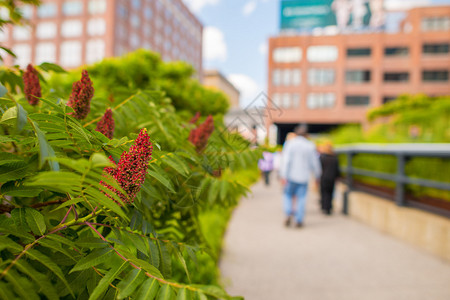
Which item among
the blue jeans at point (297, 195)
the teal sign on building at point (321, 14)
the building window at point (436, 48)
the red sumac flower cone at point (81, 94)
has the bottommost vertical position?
the blue jeans at point (297, 195)

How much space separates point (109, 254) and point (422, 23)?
209 feet

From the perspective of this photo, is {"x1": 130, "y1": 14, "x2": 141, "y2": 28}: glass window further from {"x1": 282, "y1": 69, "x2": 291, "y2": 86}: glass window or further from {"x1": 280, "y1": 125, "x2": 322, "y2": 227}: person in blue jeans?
{"x1": 280, "y1": 125, "x2": 322, "y2": 227}: person in blue jeans

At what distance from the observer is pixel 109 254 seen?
1.08 m

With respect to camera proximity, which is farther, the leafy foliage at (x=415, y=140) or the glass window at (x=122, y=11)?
the glass window at (x=122, y=11)

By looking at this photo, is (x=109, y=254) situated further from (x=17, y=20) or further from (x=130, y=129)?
(x=17, y=20)

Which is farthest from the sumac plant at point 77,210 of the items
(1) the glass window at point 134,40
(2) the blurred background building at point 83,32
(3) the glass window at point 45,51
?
(3) the glass window at point 45,51

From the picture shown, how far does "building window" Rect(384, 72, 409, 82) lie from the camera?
168ft

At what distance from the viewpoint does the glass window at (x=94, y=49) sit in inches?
Answer: 2146

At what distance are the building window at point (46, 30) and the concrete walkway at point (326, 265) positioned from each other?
214 feet

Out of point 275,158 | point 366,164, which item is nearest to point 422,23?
point 275,158

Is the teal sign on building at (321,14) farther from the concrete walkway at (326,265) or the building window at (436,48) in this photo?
the concrete walkway at (326,265)

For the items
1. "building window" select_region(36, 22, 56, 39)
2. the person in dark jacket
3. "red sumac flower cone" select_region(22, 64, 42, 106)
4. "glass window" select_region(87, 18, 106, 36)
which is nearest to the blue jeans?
the person in dark jacket

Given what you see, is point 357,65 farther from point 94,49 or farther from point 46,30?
point 46,30

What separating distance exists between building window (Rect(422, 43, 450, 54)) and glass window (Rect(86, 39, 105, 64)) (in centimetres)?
5171
